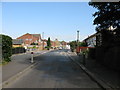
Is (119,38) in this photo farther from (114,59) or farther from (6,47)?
(6,47)

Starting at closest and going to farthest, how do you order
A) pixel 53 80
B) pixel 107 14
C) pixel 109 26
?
pixel 53 80, pixel 107 14, pixel 109 26

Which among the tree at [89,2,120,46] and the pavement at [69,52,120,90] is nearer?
the pavement at [69,52,120,90]

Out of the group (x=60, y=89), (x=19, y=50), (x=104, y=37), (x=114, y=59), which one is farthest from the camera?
(x=19, y=50)

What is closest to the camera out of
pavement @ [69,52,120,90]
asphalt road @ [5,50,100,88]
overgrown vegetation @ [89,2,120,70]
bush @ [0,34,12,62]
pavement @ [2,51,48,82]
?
pavement @ [69,52,120,90]

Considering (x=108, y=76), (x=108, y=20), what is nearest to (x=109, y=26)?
(x=108, y=20)

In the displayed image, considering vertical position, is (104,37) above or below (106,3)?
below

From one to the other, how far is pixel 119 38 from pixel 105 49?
225cm

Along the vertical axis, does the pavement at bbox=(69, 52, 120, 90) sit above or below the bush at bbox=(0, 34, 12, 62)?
below

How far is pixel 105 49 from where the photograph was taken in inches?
655

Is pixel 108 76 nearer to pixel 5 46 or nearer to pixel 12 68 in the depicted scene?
pixel 12 68

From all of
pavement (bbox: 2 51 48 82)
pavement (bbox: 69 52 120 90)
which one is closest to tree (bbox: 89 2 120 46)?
pavement (bbox: 69 52 120 90)

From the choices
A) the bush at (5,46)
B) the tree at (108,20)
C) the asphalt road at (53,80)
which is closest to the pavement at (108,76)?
the asphalt road at (53,80)

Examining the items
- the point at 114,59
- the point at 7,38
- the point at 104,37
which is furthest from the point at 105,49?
the point at 7,38

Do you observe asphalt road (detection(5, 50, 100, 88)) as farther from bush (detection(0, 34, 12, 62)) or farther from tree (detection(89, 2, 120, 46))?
bush (detection(0, 34, 12, 62))
